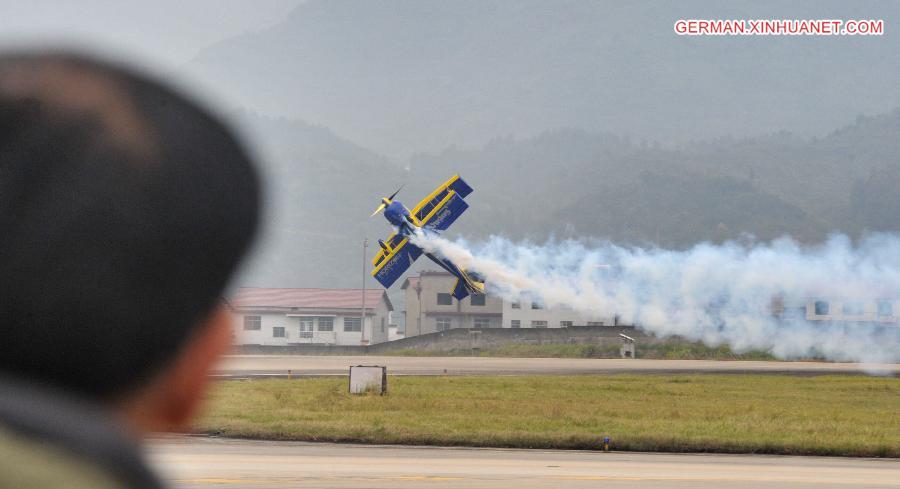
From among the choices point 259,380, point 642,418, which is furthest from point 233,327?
point 259,380

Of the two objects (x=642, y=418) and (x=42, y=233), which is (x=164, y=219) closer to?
(x=42, y=233)

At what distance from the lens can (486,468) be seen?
66.3 ft

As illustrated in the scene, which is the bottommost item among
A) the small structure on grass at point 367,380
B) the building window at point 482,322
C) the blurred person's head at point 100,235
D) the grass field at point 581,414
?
the grass field at point 581,414

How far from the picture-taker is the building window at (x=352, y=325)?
115 meters

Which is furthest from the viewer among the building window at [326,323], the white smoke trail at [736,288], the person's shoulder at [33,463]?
the building window at [326,323]

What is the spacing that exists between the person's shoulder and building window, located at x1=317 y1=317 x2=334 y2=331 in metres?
114

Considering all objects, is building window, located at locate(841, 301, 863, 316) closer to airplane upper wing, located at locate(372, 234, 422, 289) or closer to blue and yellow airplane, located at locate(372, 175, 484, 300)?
blue and yellow airplane, located at locate(372, 175, 484, 300)

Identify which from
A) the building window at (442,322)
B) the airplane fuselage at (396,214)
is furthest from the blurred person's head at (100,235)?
the building window at (442,322)

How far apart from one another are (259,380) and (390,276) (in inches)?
495

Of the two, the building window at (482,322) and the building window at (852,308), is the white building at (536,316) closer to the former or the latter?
the building window at (482,322)

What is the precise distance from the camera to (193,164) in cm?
127

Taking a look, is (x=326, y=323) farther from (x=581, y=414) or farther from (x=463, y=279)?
(x=581, y=414)

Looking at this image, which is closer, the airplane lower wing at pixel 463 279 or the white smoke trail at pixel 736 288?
the white smoke trail at pixel 736 288

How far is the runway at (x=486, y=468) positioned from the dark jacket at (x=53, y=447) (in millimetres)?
15947
